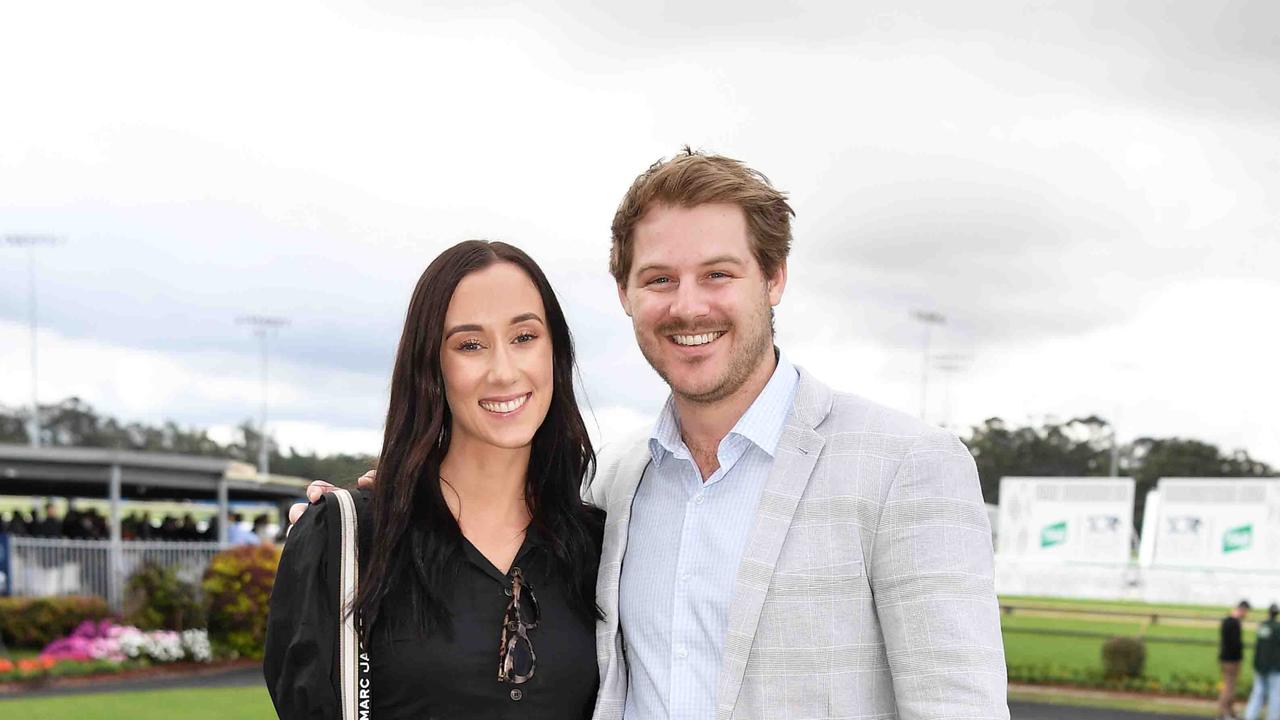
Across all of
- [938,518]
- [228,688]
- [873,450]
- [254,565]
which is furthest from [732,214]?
[254,565]

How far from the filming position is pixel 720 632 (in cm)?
324

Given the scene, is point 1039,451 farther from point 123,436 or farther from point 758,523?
point 758,523

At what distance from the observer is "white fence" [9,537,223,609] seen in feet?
77.5

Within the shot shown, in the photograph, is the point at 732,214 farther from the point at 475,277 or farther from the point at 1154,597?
the point at 1154,597

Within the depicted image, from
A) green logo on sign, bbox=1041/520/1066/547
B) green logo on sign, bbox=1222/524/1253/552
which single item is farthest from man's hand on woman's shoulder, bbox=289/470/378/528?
green logo on sign, bbox=1041/520/1066/547

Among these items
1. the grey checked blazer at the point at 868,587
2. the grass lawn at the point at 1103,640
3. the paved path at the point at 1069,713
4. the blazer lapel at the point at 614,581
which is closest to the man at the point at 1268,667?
the paved path at the point at 1069,713

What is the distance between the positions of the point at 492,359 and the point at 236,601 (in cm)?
2078

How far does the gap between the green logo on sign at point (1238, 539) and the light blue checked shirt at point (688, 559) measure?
147 feet

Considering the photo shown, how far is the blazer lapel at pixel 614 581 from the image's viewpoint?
3.43m

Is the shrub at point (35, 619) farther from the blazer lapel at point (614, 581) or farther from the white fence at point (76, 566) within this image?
the blazer lapel at point (614, 581)

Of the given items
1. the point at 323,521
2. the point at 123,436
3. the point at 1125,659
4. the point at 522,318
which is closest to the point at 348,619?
the point at 323,521

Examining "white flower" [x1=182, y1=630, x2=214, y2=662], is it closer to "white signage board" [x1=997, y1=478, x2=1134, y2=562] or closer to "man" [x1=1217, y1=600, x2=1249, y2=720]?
"man" [x1=1217, y1=600, x2=1249, y2=720]

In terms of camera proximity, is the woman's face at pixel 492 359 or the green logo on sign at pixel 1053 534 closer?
the woman's face at pixel 492 359

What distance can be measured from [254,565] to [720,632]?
21233mm
